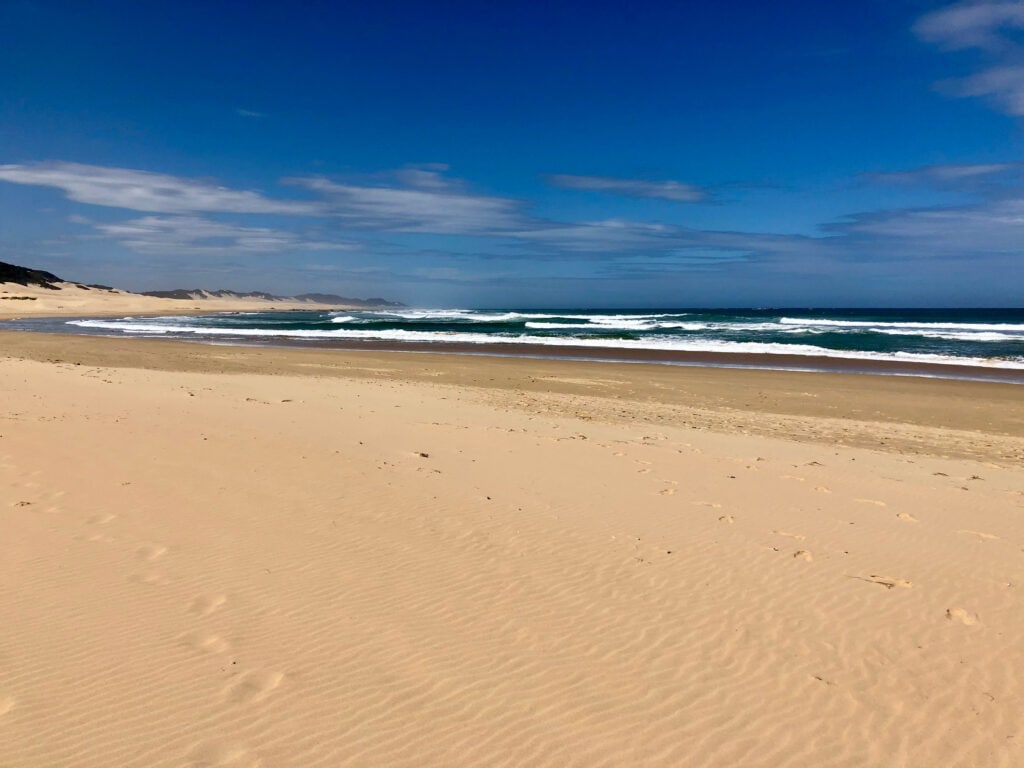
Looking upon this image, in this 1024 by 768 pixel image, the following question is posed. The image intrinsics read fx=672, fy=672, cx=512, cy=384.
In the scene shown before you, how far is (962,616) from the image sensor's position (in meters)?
4.71

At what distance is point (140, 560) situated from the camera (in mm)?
5051

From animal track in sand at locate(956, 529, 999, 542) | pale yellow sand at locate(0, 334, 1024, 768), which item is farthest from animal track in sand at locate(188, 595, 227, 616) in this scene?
animal track in sand at locate(956, 529, 999, 542)

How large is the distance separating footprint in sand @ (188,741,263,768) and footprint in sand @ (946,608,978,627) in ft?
14.8

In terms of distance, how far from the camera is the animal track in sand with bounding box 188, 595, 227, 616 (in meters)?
4.27

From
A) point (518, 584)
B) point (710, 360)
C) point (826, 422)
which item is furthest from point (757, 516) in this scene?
point (710, 360)

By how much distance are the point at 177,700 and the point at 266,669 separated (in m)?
0.45

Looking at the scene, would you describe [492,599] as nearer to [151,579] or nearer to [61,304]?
[151,579]

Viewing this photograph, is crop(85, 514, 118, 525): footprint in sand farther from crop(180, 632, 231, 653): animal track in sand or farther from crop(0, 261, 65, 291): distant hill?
crop(0, 261, 65, 291): distant hill

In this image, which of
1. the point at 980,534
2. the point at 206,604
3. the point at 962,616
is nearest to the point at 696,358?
the point at 980,534

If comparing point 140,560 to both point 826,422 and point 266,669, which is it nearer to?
point 266,669

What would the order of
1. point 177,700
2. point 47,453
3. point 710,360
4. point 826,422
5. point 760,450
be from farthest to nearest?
point 710,360, point 826,422, point 760,450, point 47,453, point 177,700

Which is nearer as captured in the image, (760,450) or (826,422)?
(760,450)

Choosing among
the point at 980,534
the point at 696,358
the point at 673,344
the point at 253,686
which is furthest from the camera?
the point at 673,344

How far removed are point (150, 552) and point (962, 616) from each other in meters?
6.00
